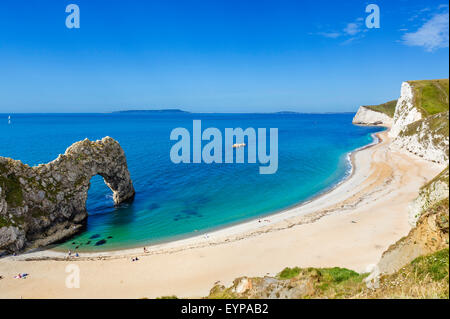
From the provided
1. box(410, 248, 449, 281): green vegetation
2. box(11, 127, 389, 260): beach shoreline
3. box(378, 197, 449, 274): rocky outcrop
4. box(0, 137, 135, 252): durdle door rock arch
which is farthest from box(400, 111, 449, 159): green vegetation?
box(0, 137, 135, 252): durdle door rock arch

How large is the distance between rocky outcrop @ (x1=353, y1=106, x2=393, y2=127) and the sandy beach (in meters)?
157

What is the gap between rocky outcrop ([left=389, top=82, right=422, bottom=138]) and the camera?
8321 centimetres

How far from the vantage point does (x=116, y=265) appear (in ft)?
84.2

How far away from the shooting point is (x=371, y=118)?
182 meters

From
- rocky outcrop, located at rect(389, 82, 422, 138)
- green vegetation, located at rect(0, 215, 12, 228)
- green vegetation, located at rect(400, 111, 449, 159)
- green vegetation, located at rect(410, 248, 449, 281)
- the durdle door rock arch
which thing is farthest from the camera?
rocky outcrop, located at rect(389, 82, 422, 138)

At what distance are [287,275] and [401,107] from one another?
350 ft

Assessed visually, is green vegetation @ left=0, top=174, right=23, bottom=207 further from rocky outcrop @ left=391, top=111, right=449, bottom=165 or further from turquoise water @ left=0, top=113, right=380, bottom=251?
rocky outcrop @ left=391, top=111, right=449, bottom=165

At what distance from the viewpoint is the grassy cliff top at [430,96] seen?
7960cm

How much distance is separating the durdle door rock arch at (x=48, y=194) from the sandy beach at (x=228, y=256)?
297cm

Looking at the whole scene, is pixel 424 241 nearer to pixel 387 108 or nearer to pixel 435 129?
pixel 435 129

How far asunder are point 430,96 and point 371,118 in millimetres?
101533

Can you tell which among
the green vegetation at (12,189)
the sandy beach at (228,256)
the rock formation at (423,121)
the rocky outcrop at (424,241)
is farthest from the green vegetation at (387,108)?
the green vegetation at (12,189)
